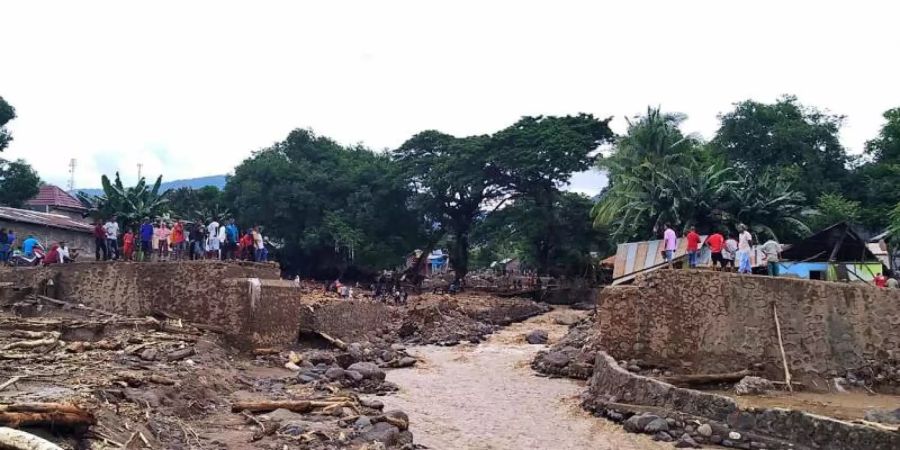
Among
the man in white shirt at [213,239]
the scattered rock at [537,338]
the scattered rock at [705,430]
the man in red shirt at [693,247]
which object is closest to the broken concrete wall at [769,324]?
the scattered rock at [705,430]

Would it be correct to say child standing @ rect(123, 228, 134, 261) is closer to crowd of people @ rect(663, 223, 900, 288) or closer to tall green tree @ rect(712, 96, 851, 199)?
crowd of people @ rect(663, 223, 900, 288)

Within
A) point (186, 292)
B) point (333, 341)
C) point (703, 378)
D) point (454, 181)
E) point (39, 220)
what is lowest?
point (333, 341)

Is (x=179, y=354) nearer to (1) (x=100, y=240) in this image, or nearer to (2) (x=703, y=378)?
(1) (x=100, y=240)

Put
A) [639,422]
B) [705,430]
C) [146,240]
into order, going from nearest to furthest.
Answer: [705,430] < [639,422] < [146,240]

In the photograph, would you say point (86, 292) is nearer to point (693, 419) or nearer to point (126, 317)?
point (126, 317)

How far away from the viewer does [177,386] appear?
10.4 meters

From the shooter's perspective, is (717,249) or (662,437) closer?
(662,437)

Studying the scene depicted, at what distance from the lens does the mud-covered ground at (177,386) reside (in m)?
7.69

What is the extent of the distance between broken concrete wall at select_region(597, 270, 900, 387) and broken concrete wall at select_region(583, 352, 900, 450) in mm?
1420

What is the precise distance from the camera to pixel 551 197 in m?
43.4

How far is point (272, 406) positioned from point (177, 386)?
1507 mm

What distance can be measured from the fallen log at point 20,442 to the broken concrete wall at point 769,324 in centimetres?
1189

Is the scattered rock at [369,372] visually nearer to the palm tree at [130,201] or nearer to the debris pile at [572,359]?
the debris pile at [572,359]

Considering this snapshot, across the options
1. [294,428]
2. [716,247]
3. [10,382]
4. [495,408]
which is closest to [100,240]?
[495,408]
